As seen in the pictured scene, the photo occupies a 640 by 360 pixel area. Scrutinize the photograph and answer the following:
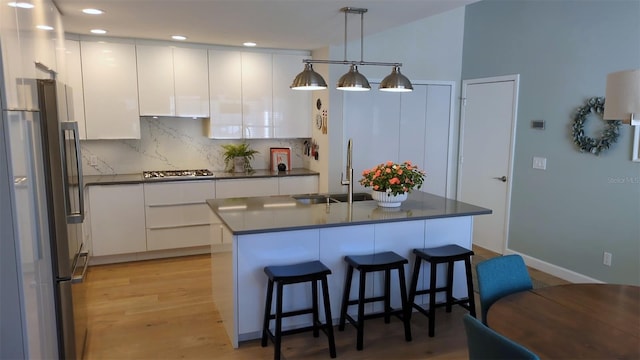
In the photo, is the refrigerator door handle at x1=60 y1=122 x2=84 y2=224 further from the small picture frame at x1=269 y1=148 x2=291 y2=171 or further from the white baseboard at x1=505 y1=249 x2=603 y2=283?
the white baseboard at x1=505 y1=249 x2=603 y2=283

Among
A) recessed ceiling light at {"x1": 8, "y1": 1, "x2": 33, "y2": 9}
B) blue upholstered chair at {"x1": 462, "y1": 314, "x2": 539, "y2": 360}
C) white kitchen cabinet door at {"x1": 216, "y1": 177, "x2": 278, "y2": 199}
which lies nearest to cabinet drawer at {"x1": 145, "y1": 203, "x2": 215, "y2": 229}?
white kitchen cabinet door at {"x1": 216, "y1": 177, "x2": 278, "y2": 199}

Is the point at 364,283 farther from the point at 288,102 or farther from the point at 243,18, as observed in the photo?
the point at 288,102

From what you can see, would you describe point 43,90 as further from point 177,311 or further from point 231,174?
point 231,174

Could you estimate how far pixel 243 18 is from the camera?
3691 mm

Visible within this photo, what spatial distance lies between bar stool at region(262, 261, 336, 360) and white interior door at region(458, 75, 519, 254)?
2959mm

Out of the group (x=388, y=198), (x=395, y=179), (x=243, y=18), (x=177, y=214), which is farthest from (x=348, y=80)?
(x=177, y=214)

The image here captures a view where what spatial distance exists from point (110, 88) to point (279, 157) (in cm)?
202

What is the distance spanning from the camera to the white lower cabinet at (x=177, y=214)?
4.77 meters

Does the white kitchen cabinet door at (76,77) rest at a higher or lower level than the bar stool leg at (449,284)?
higher

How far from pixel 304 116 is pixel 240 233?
2871mm

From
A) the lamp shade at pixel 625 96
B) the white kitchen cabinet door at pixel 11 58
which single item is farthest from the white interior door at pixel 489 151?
the white kitchen cabinet door at pixel 11 58

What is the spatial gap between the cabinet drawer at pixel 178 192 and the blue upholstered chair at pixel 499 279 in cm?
338

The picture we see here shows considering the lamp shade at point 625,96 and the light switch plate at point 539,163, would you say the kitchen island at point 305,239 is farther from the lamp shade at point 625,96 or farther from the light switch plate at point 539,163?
the lamp shade at point 625,96

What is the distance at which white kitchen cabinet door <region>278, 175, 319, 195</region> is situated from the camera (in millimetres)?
5254
